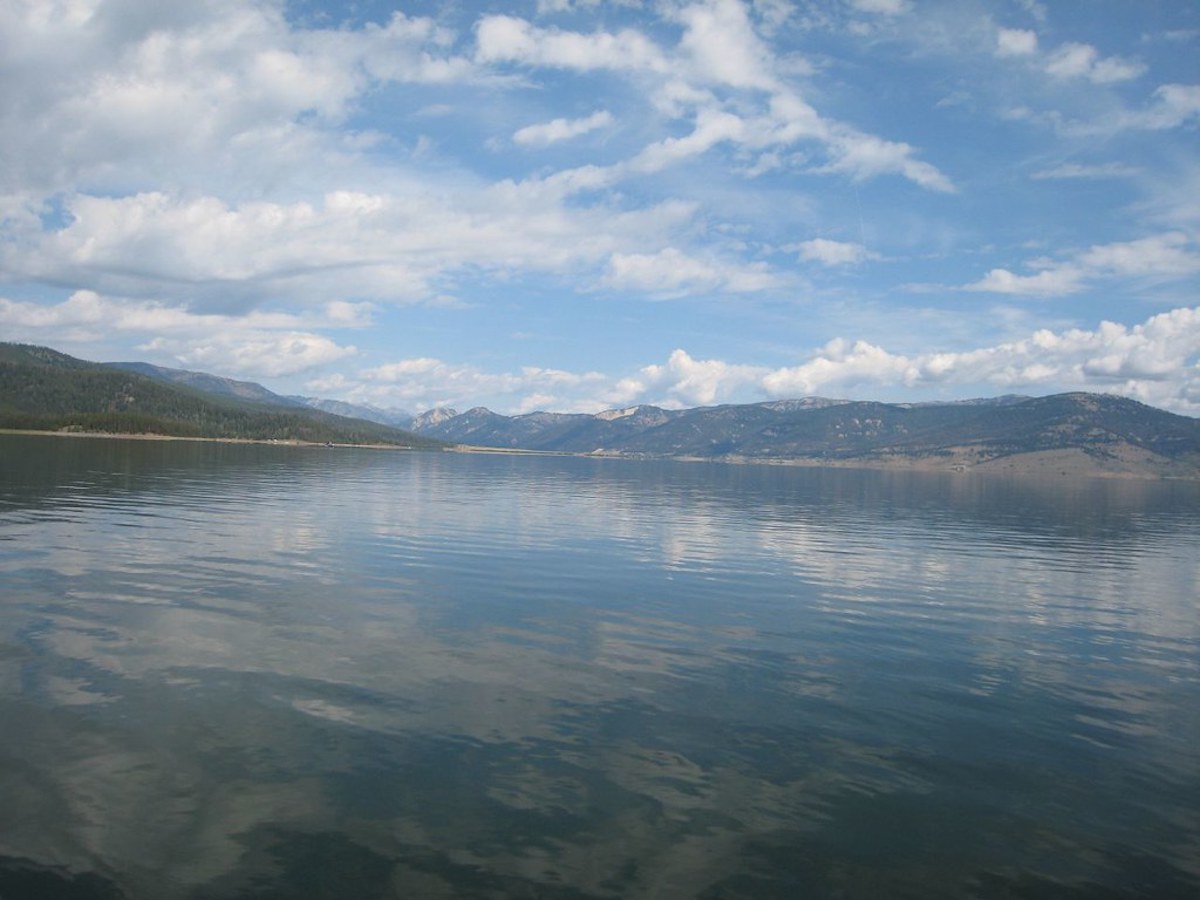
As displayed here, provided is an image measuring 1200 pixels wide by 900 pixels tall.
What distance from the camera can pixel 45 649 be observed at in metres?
26.5

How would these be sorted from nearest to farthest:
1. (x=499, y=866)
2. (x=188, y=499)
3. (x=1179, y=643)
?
(x=499, y=866), (x=1179, y=643), (x=188, y=499)

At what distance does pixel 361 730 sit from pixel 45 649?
14.3 m

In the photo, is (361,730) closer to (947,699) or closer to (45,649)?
(45,649)

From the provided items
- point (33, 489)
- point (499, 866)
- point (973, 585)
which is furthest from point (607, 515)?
point (499, 866)

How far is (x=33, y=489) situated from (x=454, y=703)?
85.3m

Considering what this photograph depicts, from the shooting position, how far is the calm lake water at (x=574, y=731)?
14938 millimetres

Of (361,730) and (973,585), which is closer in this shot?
(361,730)

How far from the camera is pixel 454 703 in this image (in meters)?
23.5

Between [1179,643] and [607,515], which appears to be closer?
[1179,643]

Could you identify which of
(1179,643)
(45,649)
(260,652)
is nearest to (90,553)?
(45,649)

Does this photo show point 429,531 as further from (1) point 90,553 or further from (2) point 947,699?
(2) point 947,699

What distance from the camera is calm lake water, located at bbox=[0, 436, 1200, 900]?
49.0 feet

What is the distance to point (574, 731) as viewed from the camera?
21.6 metres

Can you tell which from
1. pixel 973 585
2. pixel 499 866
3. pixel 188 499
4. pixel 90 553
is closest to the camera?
pixel 499 866
